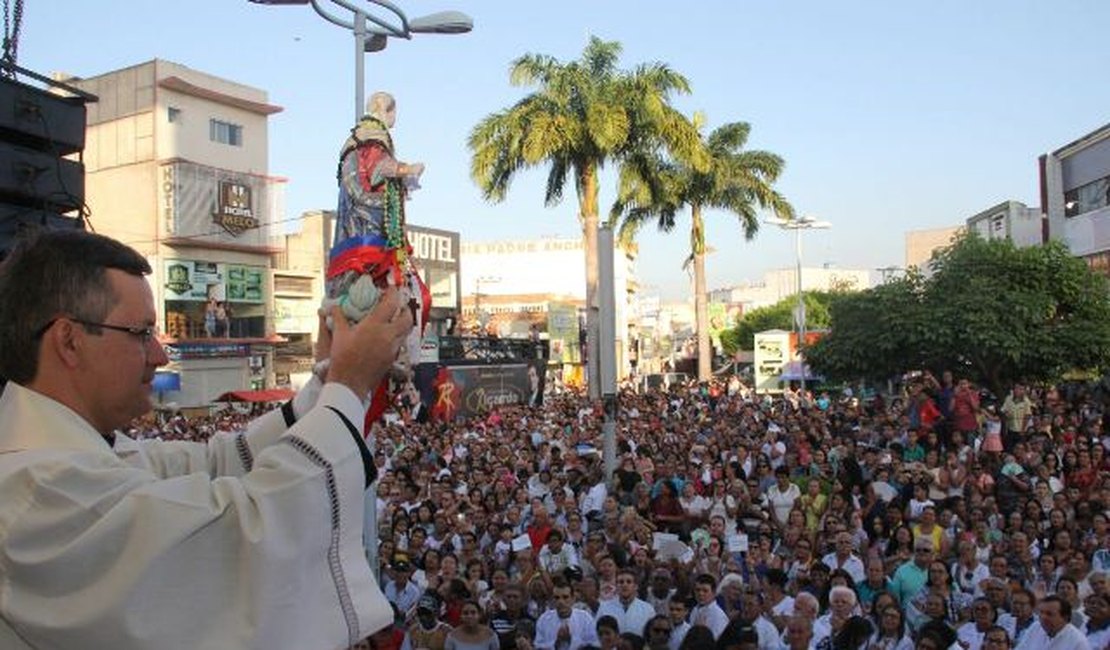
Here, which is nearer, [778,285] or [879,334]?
[879,334]

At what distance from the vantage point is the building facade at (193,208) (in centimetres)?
3659

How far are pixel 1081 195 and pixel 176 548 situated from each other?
3242cm

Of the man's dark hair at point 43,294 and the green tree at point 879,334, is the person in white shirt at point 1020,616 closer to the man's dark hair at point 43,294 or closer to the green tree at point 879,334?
the man's dark hair at point 43,294

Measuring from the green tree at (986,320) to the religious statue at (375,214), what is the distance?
692 inches

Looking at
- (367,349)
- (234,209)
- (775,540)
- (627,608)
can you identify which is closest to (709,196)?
(234,209)

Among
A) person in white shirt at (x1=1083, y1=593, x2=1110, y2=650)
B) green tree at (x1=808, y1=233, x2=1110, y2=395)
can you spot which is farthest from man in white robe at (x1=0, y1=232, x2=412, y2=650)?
green tree at (x1=808, y1=233, x2=1110, y2=395)

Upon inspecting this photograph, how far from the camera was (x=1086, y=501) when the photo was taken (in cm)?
936

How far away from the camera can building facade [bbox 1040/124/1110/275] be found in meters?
28.0

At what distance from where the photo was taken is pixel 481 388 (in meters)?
23.5

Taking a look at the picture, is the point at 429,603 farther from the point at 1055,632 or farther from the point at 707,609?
the point at 1055,632

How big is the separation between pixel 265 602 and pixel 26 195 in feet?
13.1

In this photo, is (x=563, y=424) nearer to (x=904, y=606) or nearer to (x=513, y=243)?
(x=904, y=606)

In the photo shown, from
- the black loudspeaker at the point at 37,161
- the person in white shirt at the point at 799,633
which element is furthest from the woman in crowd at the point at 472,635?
the black loudspeaker at the point at 37,161

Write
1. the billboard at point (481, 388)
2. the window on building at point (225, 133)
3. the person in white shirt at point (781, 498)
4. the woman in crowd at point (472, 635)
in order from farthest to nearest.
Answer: the window on building at point (225, 133)
the billboard at point (481, 388)
the person in white shirt at point (781, 498)
the woman in crowd at point (472, 635)
